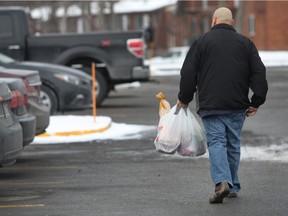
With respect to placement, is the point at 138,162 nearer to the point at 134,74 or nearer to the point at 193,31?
the point at 134,74

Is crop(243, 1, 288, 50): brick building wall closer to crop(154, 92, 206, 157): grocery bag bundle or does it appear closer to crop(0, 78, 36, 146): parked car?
crop(0, 78, 36, 146): parked car

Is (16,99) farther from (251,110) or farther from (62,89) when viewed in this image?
(62,89)

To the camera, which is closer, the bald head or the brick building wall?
the bald head

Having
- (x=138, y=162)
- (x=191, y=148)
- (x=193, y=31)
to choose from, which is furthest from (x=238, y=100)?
→ (x=193, y=31)

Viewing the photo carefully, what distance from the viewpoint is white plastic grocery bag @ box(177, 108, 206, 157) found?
818cm

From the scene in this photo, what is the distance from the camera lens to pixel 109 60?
19062mm

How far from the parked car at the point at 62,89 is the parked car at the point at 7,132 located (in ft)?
22.3

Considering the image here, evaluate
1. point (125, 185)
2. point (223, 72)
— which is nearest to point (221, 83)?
point (223, 72)

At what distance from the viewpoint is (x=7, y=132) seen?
854 centimetres

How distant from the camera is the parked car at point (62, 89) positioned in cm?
1587

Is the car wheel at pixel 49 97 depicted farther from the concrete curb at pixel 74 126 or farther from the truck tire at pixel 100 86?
the truck tire at pixel 100 86

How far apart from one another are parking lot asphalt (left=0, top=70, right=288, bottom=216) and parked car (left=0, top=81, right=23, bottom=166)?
16.5 inches

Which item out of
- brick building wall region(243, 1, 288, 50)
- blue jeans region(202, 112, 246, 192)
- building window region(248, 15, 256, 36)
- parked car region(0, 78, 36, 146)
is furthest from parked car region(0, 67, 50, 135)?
building window region(248, 15, 256, 36)

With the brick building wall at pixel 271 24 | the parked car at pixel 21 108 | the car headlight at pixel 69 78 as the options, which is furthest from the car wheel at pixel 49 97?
the brick building wall at pixel 271 24
